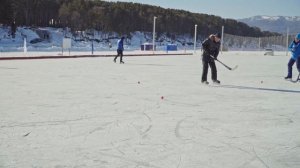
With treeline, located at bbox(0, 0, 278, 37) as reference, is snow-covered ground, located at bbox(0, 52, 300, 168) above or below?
below

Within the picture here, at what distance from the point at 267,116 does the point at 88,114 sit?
2635 millimetres

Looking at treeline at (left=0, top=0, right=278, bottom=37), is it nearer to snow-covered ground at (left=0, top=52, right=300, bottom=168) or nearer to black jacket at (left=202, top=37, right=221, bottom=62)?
black jacket at (left=202, top=37, right=221, bottom=62)

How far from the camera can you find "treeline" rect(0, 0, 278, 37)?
223ft

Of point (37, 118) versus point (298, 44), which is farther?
point (298, 44)

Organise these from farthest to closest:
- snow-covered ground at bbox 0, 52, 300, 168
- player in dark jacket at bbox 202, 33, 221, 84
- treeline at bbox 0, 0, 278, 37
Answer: treeline at bbox 0, 0, 278, 37
player in dark jacket at bbox 202, 33, 221, 84
snow-covered ground at bbox 0, 52, 300, 168

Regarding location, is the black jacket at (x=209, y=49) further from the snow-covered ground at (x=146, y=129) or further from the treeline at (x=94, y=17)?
the treeline at (x=94, y=17)

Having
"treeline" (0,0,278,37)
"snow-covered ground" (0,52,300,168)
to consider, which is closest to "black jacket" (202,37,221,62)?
"snow-covered ground" (0,52,300,168)

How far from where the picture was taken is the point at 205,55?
995 centimetres

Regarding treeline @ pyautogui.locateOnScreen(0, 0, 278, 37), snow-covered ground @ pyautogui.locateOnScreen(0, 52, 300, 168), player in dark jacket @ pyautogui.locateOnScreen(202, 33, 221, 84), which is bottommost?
snow-covered ground @ pyautogui.locateOnScreen(0, 52, 300, 168)

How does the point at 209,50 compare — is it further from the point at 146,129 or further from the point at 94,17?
the point at 94,17

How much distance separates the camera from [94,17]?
265ft

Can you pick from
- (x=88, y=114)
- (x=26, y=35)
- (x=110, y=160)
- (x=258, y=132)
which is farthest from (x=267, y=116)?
(x=26, y=35)

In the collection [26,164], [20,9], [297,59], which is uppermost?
[20,9]

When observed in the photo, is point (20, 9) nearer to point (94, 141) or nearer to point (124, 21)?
point (124, 21)
